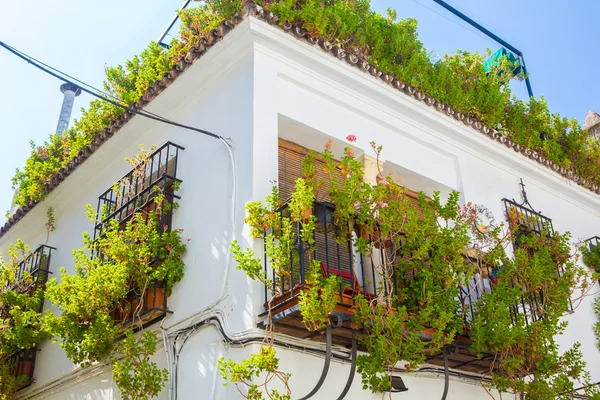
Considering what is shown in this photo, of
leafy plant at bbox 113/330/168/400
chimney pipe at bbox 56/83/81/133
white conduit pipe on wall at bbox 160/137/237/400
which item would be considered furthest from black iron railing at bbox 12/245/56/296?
chimney pipe at bbox 56/83/81/133

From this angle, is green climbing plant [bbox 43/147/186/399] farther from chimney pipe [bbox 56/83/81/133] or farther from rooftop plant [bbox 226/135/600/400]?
chimney pipe [bbox 56/83/81/133]

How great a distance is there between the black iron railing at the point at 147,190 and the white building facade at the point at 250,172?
0.15 meters

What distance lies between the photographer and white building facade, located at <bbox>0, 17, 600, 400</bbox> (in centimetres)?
577

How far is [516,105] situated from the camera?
32.4 ft

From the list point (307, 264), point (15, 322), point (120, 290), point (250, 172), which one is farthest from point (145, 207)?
point (15, 322)

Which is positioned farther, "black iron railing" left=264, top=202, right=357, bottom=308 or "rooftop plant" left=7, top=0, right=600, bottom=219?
"rooftop plant" left=7, top=0, right=600, bottom=219

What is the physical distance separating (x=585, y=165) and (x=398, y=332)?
6382 mm

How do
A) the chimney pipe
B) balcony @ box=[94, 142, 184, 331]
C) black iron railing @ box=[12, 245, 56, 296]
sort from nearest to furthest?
1. balcony @ box=[94, 142, 184, 331]
2. black iron railing @ box=[12, 245, 56, 296]
3. the chimney pipe

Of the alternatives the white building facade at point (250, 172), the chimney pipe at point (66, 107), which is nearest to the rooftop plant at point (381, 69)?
the white building facade at point (250, 172)

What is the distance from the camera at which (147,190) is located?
7.18 m

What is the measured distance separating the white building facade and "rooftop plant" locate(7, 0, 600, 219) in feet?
1.58

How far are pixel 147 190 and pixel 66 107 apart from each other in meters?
A: 9.79

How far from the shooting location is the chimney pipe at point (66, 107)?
15.6 m

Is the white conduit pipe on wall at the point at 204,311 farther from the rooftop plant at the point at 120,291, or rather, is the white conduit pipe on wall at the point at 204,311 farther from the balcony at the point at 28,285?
the balcony at the point at 28,285
